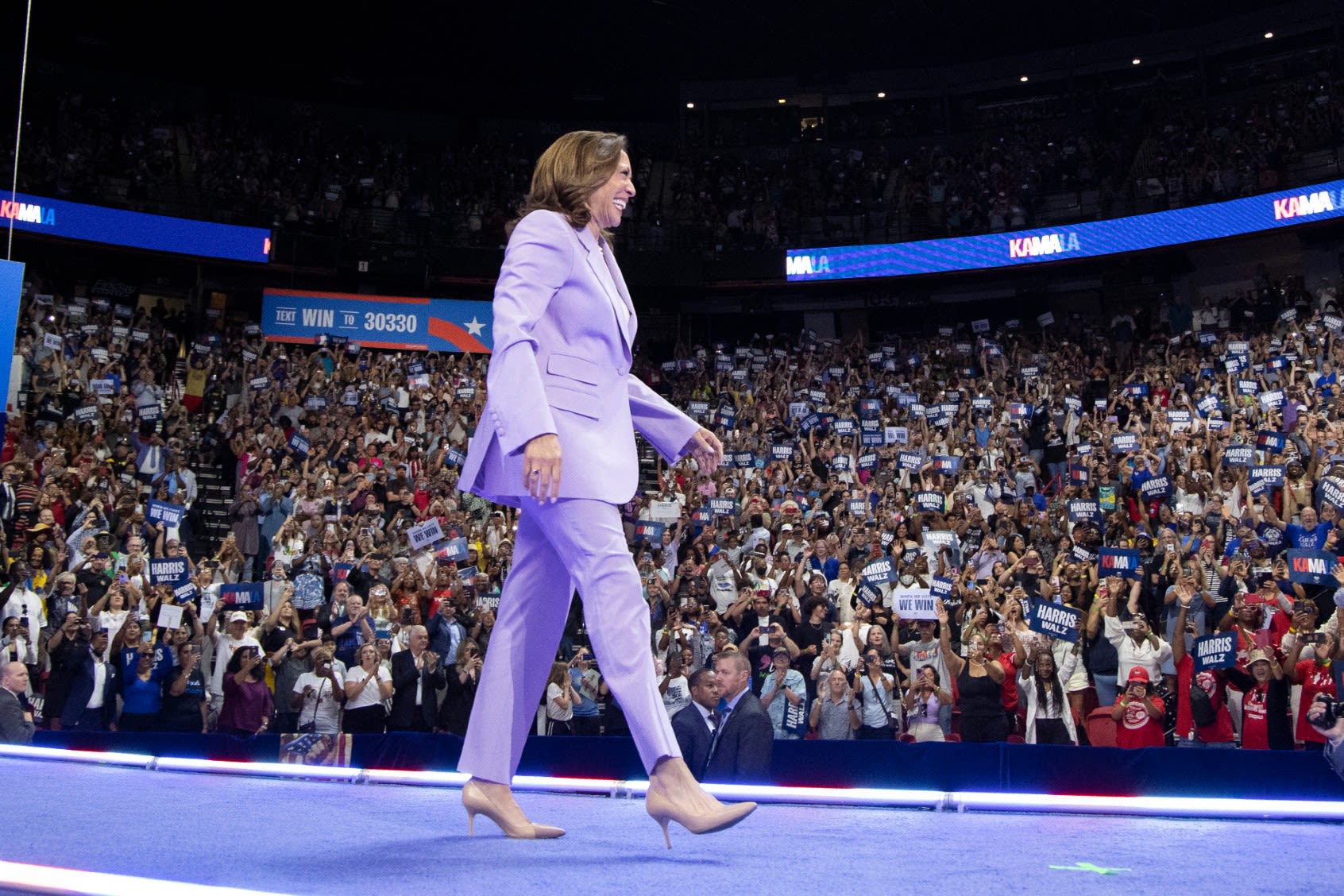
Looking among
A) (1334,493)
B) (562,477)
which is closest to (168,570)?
(562,477)

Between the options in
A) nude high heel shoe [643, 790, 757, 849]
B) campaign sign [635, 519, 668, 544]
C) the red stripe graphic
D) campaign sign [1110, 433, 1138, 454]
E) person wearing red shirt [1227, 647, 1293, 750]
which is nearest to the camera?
nude high heel shoe [643, 790, 757, 849]

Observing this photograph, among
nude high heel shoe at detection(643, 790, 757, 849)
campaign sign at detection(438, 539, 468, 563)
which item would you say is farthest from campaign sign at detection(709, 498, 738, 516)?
nude high heel shoe at detection(643, 790, 757, 849)

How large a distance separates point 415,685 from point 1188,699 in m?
5.40

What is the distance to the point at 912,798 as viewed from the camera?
10.3ft

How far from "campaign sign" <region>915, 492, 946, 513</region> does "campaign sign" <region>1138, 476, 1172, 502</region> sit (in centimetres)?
193

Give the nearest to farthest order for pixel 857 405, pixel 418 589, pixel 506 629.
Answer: pixel 506 629
pixel 418 589
pixel 857 405

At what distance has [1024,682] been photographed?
8172 mm

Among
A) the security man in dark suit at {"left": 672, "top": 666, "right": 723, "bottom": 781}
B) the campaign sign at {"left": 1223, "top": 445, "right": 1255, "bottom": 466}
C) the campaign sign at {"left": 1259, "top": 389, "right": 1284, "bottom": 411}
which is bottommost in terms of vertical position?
the security man in dark suit at {"left": 672, "top": 666, "right": 723, "bottom": 781}

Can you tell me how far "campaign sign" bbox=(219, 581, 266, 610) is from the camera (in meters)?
9.54

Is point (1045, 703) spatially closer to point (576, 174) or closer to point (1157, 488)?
point (1157, 488)

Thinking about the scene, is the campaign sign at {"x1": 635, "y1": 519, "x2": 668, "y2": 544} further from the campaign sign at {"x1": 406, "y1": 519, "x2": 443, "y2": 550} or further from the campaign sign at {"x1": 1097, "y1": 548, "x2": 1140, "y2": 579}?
the campaign sign at {"x1": 1097, "y1": 548, "x2": 1140, "y2": 579}

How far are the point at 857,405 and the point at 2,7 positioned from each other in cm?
1688

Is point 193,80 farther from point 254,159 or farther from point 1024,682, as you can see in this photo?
point 1024,682

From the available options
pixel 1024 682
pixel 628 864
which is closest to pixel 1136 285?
pixel 1024 682
